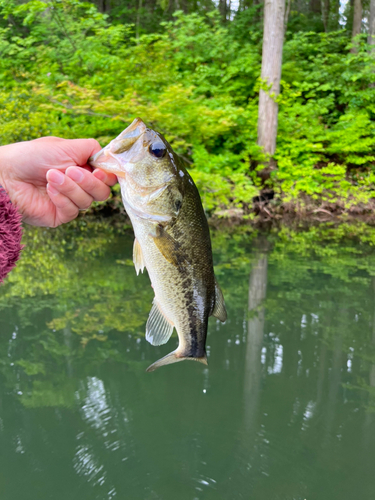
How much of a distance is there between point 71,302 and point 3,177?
3.74 meters

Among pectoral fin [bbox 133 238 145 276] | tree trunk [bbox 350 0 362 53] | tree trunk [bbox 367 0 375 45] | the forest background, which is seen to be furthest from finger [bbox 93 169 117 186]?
tree trunk [bbox 350 0 362 53]

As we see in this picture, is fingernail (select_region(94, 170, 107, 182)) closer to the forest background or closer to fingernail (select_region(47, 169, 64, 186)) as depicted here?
fingernail (select_region(47, 169, 64, 186))

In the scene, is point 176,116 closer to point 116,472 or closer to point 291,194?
point 291,194

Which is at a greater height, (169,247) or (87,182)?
(87,182)

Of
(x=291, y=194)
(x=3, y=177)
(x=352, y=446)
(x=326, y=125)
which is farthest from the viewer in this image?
(x=326, y=125)

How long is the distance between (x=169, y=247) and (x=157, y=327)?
1.28ft

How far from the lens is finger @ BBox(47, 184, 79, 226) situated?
1889 mm

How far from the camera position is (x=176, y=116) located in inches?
368

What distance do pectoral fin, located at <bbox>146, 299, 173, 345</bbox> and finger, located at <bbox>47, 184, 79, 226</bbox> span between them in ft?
2.10

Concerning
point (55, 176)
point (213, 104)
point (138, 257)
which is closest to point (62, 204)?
point (55, 176)

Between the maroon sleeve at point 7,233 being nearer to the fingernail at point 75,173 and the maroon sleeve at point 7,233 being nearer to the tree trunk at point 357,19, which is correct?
the fingernail at point 75,173

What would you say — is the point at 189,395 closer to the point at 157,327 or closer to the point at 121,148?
the point at 157,327

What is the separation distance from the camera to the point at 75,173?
1.79 m

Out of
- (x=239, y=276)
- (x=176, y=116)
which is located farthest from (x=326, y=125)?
(x=239, y=276)
